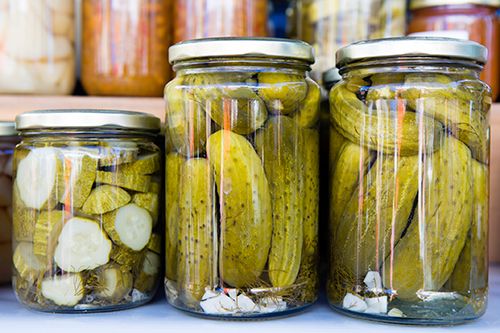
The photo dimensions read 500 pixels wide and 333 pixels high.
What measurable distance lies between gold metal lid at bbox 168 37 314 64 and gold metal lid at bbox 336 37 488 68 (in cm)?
7

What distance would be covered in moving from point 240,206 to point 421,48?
0.22 meters

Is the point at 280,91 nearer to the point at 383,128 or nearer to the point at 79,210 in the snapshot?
the point at 383,128

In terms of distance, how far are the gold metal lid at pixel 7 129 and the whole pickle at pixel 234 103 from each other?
10.1 inches

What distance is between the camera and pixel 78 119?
635 millimetres

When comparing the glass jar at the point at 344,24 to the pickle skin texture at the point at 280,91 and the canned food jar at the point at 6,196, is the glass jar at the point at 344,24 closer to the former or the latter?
the pickle skin texture at the point at 280,91

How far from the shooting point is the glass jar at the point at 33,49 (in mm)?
865

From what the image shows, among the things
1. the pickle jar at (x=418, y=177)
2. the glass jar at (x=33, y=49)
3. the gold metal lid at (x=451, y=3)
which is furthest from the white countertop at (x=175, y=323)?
the gold metal lid at (x=451, y=3)

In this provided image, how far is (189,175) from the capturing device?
0.63 metres

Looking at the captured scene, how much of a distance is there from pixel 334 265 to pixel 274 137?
0.50 feet

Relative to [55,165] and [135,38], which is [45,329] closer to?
[55,165]

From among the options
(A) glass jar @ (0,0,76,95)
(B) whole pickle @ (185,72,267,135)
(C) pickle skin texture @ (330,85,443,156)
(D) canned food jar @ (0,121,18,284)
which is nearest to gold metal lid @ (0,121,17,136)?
(D) canned food jar @ (0,121,18,284)

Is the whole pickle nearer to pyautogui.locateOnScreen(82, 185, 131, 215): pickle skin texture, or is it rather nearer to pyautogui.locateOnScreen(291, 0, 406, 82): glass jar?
pyautogui.locateOnScreen(82, 185, 131, 215): pickle skin texture

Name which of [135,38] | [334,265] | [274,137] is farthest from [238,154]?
[135,38]

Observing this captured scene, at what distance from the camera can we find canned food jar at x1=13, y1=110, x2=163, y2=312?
0.64m
